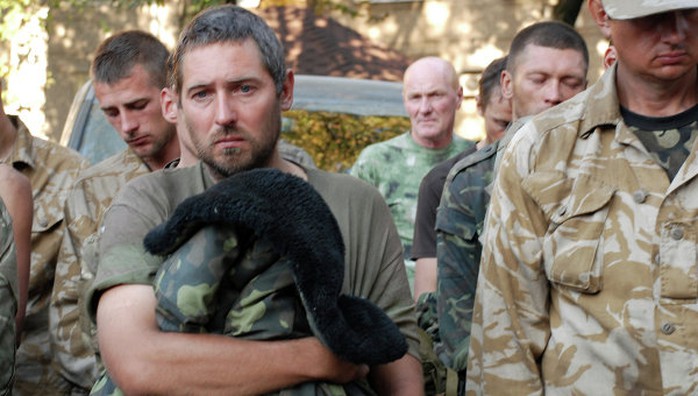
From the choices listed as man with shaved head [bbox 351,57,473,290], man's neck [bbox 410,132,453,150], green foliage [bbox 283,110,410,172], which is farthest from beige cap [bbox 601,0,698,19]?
green foliage [bbox 283,110,410,172]

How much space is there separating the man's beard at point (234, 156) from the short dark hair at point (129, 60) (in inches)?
86.8

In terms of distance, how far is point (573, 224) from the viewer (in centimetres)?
416

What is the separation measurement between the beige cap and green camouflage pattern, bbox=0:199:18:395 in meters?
1.88

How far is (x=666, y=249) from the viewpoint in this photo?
13.3 feet

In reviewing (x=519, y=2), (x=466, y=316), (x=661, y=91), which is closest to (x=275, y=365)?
(x=661, y=91)

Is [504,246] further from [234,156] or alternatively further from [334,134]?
[334,134]

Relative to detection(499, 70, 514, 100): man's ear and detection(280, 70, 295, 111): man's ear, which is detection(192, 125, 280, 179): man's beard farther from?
detection(499, 70, 514, 100): man's ear

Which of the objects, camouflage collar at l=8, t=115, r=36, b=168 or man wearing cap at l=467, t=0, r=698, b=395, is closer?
man wearing cap at l=467, t=0, r=698, b=395

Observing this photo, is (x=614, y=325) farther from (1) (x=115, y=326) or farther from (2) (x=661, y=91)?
(1) (x=115, y=326)

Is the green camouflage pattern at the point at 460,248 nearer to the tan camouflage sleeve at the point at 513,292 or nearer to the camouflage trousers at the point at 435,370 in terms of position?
the camouflage trousers at the point at 435,370

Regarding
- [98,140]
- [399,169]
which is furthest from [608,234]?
[98,140]

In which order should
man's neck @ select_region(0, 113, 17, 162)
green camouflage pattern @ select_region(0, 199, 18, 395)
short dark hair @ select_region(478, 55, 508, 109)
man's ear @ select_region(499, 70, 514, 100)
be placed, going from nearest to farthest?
green camouflage pattern @ select_region(0, 199, 18, 395)
man's neck @ select_region(0, 113, 17, 162)
man's ear @ select_region(499, 70, 514, 100)
short dark hair @ select_region(478, 55, 508, 109)

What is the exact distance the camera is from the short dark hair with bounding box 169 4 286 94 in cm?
412

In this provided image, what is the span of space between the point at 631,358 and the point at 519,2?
20237mm
